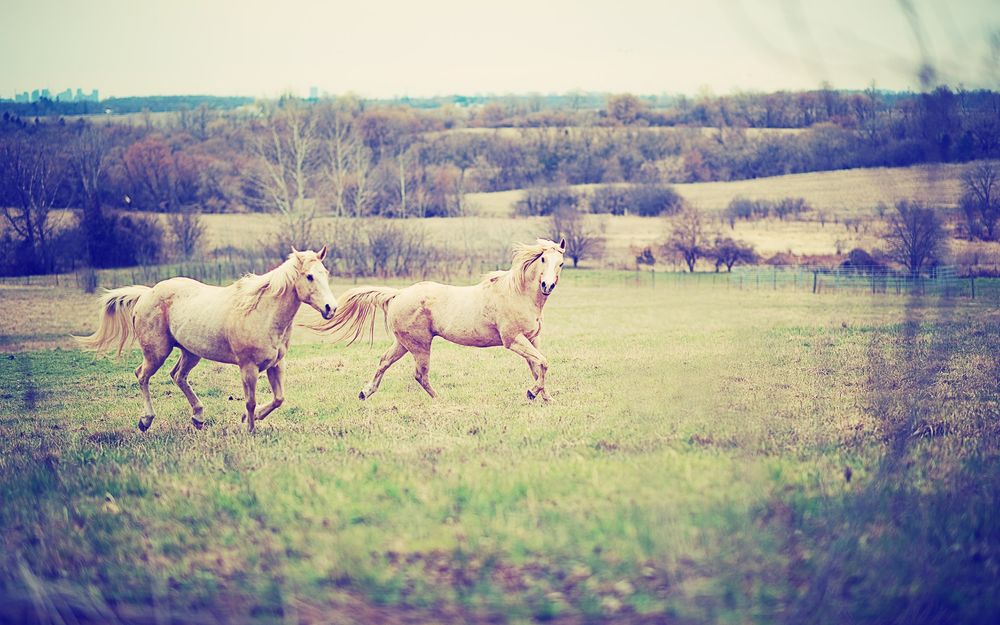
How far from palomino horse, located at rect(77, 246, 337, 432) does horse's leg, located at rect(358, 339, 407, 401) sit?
2.00 m

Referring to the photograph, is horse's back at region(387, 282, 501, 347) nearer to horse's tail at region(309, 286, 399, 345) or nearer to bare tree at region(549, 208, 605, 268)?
horse's tail at region(309, 286, 399, 345)

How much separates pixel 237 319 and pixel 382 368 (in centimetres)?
288

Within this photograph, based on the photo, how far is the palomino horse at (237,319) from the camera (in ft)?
32.0

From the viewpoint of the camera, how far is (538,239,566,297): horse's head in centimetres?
1103

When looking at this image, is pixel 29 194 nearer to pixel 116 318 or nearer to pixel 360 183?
pixel 360 183

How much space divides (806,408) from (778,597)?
555cm

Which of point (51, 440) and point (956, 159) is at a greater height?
point (956, 159)

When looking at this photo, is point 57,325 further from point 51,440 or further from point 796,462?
point 796,462

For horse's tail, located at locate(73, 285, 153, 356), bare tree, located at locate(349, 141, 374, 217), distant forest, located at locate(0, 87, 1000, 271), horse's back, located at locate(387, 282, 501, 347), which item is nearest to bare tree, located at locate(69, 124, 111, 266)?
distant forest, located at locate(0, 87, 1000, 271)

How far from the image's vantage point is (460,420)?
9.97 m

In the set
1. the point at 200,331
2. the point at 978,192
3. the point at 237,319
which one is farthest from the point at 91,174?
the point at 978,192

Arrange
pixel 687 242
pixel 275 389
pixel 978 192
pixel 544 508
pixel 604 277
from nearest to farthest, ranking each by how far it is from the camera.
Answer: pixel 544 508, pixel 978 192, pixel 275 389, pixel 604 277, pixel 687 242

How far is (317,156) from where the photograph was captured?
62719 mm

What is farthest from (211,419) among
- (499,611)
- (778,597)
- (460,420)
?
(778,597)
